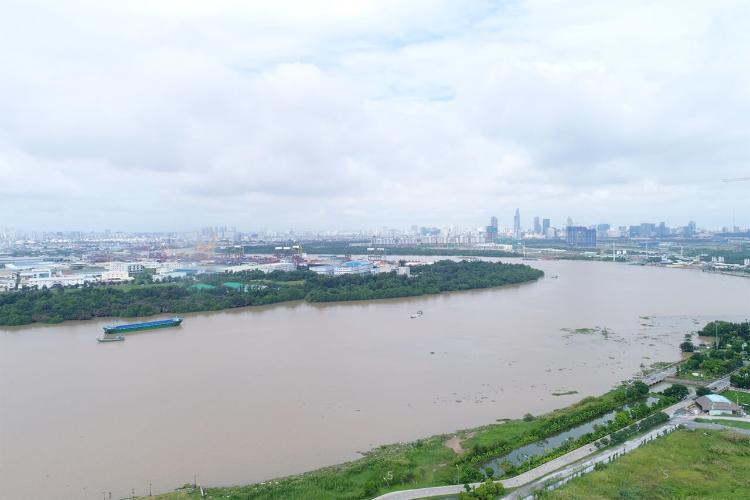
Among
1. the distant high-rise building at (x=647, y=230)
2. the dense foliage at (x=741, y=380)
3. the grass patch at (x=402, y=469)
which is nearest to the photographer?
the grass patch at (x=402, y=469)

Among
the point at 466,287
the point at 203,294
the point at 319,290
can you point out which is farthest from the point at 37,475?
the point at 466,287

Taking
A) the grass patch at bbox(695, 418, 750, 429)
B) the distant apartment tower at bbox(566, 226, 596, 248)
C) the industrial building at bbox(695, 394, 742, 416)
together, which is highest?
the distant apartment tower at bbox(566, 226, 596, 248)

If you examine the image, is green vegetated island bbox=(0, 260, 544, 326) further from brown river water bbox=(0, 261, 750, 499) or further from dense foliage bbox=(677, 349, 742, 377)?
dense foliage bbox=(677, 349, 742, 377)

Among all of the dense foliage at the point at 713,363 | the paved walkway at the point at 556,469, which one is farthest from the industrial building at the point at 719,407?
the dense foliage at the point at 713,363

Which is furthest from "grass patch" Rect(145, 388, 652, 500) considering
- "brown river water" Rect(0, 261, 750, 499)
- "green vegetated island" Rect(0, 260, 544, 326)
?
"green vegetated island" Rect(0, 260, 544, 326)

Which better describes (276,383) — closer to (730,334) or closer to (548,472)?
(548,472)

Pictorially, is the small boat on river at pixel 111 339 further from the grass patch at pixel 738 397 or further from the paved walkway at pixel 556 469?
the grass patch at pixel 738 397

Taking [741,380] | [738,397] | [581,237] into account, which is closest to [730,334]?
[741,380]
